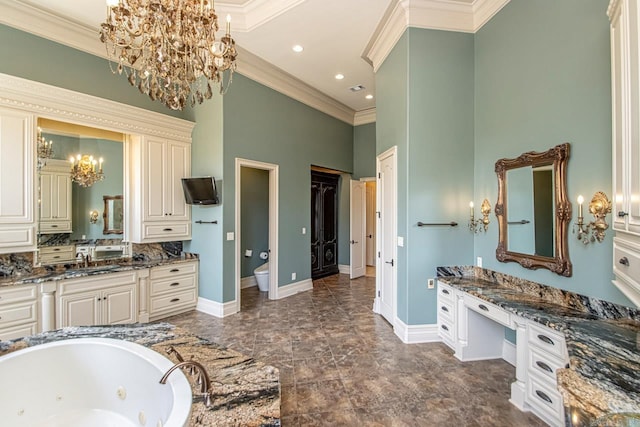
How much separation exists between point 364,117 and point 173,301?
220 inches

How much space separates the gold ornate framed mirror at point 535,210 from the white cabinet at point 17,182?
5094 millimetres

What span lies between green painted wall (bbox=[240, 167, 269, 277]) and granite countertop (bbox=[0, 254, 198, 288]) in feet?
5.44

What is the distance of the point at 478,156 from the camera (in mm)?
3445

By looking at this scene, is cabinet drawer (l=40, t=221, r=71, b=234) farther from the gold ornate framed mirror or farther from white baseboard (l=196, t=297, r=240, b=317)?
the gold ornate framed mirror

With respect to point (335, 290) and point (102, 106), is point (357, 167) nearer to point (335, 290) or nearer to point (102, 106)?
point (335, 290)

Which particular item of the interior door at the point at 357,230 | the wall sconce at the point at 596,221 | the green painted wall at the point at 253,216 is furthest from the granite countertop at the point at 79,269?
the wall sconce at the point at 596,221

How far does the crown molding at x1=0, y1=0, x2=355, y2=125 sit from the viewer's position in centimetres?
318

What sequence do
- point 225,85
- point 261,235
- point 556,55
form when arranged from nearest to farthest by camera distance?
point 556,55 → point 225,85 → point 261,235

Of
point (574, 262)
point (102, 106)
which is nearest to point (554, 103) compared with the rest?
point (574, 262)

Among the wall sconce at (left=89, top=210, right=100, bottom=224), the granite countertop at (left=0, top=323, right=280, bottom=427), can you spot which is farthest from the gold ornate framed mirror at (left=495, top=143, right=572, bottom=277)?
the wall sconce at (left=89, top=210, right=100, bottom=224)

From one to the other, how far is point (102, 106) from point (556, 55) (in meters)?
4.93

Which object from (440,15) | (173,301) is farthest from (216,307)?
(440,15)

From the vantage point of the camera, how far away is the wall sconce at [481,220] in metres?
3.30

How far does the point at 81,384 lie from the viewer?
194 centimetres
